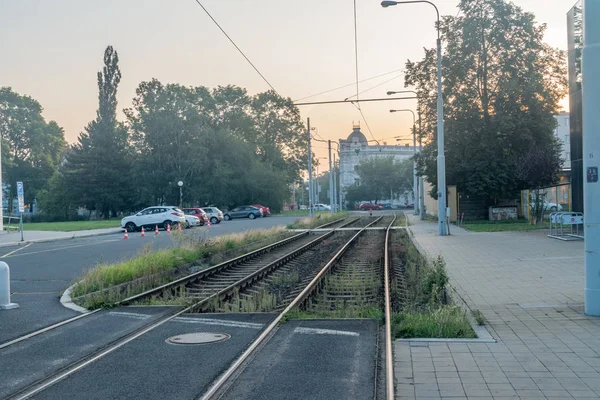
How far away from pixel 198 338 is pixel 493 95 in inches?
1435

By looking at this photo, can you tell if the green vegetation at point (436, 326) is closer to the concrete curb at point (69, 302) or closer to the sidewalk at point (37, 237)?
the concrete curb at point (69, 302)

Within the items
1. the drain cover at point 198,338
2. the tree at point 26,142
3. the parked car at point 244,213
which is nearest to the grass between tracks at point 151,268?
the drain cover at point 198,338

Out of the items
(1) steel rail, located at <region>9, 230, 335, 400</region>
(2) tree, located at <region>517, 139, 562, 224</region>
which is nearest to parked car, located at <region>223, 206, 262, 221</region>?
(2) tree, located at <region>517, 139, 562, 224</region>

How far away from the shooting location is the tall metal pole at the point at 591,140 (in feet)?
29.2

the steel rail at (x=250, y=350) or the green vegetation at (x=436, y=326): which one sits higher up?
the green vegetation at (x=436, y=326)

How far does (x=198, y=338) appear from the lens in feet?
26.2

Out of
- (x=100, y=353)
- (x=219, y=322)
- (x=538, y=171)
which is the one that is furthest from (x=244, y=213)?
(x=100, y=353)

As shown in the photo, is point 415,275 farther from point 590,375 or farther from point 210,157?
A: point 210,157

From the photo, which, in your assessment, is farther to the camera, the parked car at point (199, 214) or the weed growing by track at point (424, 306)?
the parked car at point (199, 214)

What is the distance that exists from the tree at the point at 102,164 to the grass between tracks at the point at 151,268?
5082 cm

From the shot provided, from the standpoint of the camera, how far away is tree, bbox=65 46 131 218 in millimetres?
71750

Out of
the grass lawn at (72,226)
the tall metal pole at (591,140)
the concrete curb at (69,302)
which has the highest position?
the tall metal pole at (591,140)

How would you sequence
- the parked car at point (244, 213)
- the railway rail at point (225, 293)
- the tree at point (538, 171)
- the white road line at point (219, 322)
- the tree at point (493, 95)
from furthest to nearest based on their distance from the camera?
the parked car at point (244, 213) → the tree at point (493, 95) → the tree at point (538, 171) → the white road line at point (219, 322) → the railway rail at point (225, 293)

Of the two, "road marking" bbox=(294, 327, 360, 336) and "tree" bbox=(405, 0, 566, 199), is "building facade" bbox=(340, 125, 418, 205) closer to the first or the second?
"tree" bbox=(405, 0, 566, 199)
